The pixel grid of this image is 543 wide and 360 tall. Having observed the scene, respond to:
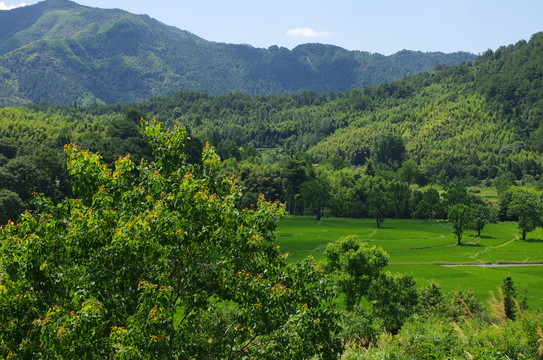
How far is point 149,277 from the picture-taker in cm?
1307

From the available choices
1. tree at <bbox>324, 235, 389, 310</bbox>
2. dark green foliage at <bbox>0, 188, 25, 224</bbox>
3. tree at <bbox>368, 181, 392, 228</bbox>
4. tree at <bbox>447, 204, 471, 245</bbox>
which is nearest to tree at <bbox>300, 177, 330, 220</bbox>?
tree at <bbox>368, 181, 392, 228</bbox>

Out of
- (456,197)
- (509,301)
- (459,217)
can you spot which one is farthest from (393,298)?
(456,197)

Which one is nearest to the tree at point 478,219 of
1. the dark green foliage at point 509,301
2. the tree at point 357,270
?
the dark green foliage at point 509,301

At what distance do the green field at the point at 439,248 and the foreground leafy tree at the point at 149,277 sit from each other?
41270 millimetres

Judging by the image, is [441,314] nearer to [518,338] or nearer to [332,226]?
[518,338]

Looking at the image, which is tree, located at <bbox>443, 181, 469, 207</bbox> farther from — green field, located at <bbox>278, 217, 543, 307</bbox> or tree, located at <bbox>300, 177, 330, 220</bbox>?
tree, located at <bbox>300, 177, 330, 220</bbox>

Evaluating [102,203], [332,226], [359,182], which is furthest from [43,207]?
[359,182]

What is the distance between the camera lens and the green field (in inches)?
2822

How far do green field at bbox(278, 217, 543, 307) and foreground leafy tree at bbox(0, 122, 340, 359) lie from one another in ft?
135

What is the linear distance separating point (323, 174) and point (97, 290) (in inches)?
6186

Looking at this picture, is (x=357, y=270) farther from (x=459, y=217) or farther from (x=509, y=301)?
(x=459, y=217)

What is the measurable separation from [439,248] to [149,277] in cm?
9537

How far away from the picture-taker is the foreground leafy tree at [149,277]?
11375 mm

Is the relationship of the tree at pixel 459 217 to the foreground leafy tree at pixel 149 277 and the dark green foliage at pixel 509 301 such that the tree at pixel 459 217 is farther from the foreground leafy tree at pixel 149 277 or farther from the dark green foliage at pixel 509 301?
the foreground leafy tree at pixel 149 277
